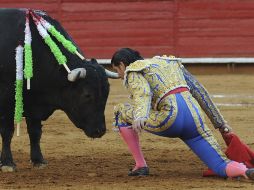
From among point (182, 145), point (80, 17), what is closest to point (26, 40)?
point (182, 145)

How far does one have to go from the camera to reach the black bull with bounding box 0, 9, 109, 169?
556 centimetres

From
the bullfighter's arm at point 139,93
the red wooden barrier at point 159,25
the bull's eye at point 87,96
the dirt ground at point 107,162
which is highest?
the bullfighter's arm at point 139,93

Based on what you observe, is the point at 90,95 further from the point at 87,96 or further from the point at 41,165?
the point at 41,165

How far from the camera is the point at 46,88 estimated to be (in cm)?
578

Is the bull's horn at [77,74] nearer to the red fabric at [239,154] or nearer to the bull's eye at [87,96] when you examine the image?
the bull's eye at [87,96]

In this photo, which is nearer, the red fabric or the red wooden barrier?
the red fabric

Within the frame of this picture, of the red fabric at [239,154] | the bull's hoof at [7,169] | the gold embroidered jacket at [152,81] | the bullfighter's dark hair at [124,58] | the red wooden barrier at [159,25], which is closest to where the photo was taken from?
the gold embroidered jacket at [152,81]

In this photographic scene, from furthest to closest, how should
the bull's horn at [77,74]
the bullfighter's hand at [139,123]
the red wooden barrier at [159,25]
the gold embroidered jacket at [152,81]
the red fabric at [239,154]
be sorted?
the red wooden barrier at [159,25], the bull's horn at [77,74], the red fabric at [239,154], the gold embroidered jacket at [152,81], the bullfighter's hand at [139,123]

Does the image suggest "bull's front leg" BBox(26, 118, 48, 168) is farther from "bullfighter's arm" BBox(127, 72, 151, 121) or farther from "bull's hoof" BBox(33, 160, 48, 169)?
"bullfighter's arm" BBox(127, 72, 151, 121)

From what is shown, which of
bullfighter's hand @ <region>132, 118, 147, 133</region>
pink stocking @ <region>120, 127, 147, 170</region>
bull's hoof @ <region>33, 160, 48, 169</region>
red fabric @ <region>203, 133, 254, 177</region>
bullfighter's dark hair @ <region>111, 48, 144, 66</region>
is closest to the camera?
bullfighter's hand @ <region>132, 118, 147, 133</region>

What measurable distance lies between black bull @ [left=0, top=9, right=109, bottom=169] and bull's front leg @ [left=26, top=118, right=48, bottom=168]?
0.05 ft

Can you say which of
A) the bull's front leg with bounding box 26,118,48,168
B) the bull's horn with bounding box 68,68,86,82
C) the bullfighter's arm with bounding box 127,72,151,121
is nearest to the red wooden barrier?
the bull's front leg with bounding box 26,118,48,168

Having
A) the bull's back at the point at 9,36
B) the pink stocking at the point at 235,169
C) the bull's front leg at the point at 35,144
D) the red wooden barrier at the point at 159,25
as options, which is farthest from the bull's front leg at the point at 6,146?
the red wooden barrier at the point at 159,25

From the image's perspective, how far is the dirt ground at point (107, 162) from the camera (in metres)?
5.00
